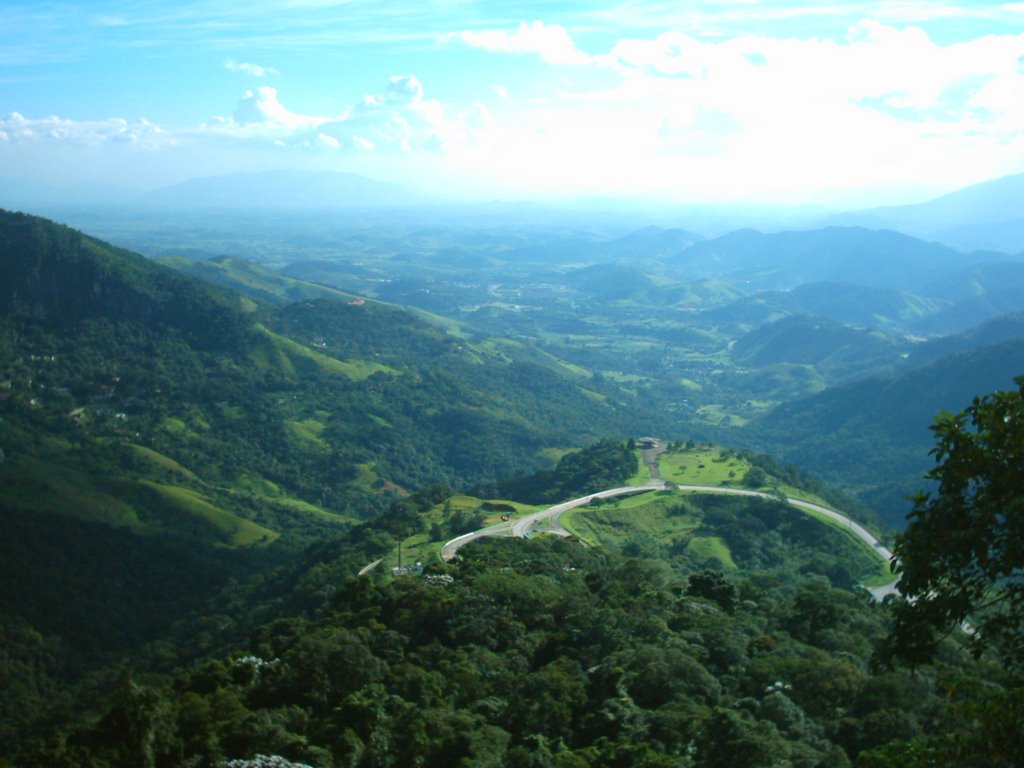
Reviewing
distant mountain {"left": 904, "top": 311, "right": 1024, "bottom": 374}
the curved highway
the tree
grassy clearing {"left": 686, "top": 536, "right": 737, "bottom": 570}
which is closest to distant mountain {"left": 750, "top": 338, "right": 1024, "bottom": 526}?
distant mountain {"left": 904, "top": 311, "right": 1024, "bottom": 374}

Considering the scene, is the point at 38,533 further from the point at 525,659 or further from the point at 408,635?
the point at 525,659

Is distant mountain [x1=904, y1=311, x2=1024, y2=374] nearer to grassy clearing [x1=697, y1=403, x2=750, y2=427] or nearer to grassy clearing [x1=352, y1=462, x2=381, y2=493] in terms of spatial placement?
grassy clearing [x1=697, y1=403, x2=750, y2=427]

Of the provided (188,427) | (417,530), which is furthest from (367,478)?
(417,530)

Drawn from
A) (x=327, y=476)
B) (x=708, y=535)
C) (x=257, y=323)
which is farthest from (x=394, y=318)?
(x=708, y=535)

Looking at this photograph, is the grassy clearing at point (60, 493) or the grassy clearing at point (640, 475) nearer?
the grassy clearing at point (640, 475)

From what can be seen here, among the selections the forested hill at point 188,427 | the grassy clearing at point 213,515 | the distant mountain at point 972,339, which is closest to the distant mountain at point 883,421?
the distant mountain at point 972,339

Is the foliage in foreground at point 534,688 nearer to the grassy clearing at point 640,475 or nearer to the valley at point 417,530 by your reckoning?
the valley at point 417,530
